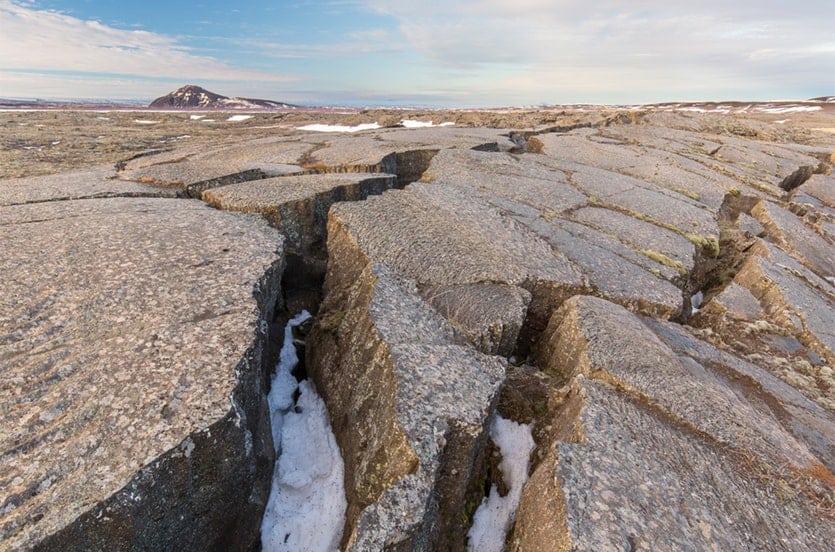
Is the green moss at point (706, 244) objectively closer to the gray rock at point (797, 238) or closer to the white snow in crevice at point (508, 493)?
the gray rock at point (797, 238)

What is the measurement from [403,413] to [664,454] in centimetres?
207

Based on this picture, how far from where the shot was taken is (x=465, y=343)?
14.0 feet

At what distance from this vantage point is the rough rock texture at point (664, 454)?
9.27 ft

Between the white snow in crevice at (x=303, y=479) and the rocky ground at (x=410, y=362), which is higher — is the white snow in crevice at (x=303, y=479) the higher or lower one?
the lower one

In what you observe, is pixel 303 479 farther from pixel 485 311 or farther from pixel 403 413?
pixel 485 311

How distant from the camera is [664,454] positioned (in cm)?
333

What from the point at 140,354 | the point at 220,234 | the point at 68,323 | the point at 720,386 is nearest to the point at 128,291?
the point at 68,323

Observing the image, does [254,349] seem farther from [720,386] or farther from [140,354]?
[720,386]

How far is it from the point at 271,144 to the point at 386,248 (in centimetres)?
808

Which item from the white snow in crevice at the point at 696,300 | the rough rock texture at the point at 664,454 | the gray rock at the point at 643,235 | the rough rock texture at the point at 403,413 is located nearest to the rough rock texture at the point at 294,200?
the rough rock texture at the point at 403,413

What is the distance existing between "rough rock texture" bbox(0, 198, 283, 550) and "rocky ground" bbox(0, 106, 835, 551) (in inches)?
0.7

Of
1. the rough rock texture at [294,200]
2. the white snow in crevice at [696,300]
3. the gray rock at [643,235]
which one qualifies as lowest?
the white snow in crevice at [696,300]

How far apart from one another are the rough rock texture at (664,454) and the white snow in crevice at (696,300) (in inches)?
71.1

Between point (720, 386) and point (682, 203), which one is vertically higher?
point (682, 203)
